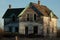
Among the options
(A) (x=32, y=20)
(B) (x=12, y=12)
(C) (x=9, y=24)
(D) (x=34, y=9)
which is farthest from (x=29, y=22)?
(B) (x=12, y=12)

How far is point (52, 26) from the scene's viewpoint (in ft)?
174

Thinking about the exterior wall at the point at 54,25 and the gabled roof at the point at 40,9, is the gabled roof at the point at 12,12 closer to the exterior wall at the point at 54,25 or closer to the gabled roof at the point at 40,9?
the gabled roof at the point at 40,9

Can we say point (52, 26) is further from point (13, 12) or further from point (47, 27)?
point (13, 12)

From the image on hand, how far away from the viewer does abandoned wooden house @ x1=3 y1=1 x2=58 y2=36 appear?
49.6 m

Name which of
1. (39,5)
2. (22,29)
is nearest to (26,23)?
(22,29)

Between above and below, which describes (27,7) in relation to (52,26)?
above

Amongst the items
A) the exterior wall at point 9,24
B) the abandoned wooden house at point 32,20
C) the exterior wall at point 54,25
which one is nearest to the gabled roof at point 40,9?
the abandoned wooden house at point 32,20

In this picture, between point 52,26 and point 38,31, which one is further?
point 52,26

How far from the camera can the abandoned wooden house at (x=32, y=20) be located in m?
49.6

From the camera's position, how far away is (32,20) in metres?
50.0

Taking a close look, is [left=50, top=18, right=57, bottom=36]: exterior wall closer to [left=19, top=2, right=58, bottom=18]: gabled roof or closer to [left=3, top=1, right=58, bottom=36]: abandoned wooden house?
[left=3, top=1, right=58, bottom=36]: abandoned wooden house

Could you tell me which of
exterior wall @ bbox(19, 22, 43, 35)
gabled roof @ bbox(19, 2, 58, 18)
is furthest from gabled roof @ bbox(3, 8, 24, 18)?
gabled roof @ bbox(19, 2, 58, 18)

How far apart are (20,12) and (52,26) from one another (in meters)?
6.77

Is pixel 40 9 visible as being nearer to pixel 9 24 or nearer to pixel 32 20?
pixel 32 20
